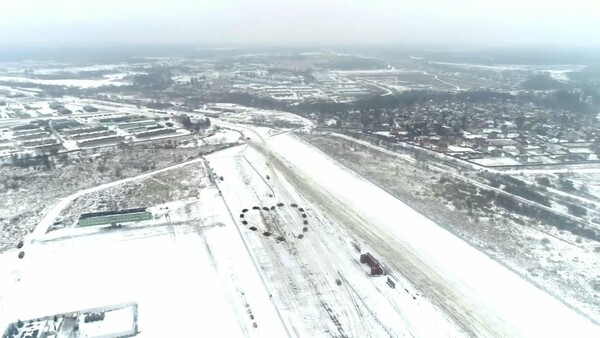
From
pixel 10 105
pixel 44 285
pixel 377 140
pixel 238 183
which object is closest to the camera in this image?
pixel 44 285

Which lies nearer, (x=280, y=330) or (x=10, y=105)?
(x=280, y=330)

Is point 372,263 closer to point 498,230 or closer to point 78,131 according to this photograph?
point 498,230

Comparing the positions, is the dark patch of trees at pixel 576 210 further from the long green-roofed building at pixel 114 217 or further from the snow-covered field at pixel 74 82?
the snow-covered field at pixel 74 82

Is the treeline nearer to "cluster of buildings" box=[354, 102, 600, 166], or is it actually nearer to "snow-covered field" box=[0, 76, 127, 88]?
"cluster of buildings" box=[354, 102, 600, 166]

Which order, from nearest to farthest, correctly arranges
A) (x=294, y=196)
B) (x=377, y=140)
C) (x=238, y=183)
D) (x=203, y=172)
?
1. (x=294, y=196)
2. (x=238, y=183)
3. (x=203, y=172)
4. (x=377, y=140)

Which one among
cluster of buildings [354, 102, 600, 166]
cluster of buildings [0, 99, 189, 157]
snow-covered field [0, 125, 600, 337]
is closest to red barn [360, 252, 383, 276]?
snow-covered field [0, 125, 600, 337]

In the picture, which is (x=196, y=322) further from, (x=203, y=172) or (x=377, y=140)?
(x=377, y=140)

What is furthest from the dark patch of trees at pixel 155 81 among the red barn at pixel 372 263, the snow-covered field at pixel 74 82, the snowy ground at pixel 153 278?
the red barn at pixel 372 263

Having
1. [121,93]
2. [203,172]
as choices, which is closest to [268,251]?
[203,172]
